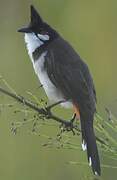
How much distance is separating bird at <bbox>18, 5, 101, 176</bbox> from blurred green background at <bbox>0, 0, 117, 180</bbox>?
4.57 feet

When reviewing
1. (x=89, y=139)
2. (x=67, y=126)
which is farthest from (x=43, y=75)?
(x=89, y=139)

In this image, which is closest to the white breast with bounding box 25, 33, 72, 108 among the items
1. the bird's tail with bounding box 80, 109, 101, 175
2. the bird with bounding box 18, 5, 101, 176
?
the bird with bounding box 18, 5, 101, 176

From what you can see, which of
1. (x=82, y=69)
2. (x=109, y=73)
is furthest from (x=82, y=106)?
(x=109, y=73)

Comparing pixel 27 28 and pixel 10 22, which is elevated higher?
pixel 10 22

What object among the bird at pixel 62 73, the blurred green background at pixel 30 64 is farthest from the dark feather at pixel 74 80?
the blurred green background at pixel 30 64

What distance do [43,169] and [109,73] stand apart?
125 centimetres

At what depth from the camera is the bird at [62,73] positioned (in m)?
3.64

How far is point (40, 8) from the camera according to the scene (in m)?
7.02

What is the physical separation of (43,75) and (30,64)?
279 centimetres

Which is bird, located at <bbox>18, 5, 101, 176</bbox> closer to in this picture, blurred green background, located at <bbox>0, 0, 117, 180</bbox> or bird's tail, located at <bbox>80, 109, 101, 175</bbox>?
bird's tail, located at <bbox>80, 109, 101, 175</bbox>

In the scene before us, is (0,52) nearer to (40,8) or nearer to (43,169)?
(40,8)

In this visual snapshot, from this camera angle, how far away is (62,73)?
383 cm

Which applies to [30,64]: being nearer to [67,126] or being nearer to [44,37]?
[44,37]

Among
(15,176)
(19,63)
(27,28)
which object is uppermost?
(19,63)
